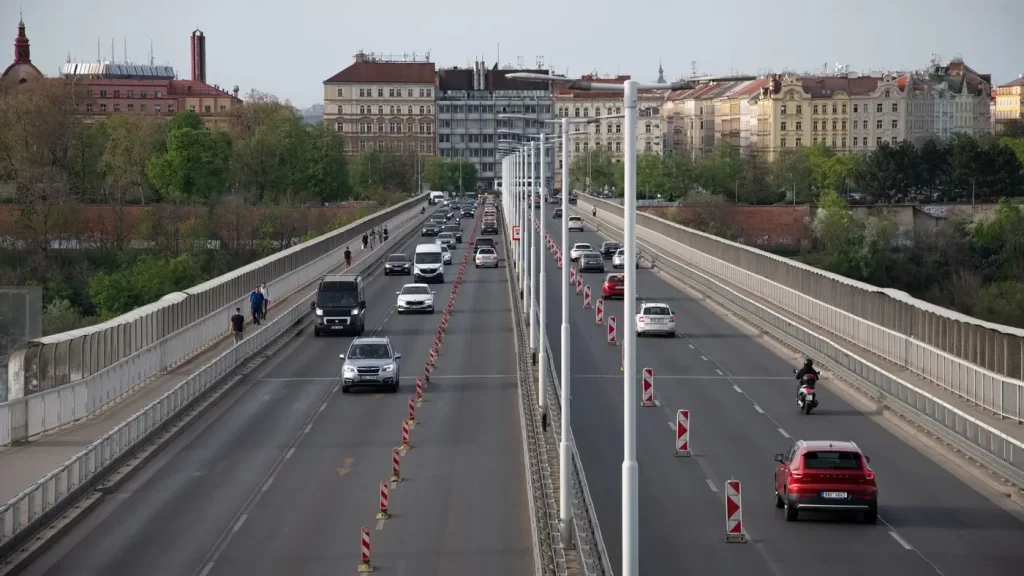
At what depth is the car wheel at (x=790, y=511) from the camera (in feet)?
77.3

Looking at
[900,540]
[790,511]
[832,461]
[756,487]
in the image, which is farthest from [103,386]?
[900,540]

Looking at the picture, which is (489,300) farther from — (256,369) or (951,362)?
(951,362)

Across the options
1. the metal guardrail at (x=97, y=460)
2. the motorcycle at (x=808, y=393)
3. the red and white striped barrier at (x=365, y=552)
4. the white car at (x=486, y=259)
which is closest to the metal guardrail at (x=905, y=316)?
the motorcycle at (x=808, y=393)

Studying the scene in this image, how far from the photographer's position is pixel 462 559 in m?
21.1

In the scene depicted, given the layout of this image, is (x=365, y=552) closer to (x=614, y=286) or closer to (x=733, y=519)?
(x=733, y=519)

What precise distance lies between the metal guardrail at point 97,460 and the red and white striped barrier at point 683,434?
1039 centimetres

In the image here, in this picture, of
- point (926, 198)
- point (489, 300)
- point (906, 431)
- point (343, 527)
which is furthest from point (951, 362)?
point (926, 198)

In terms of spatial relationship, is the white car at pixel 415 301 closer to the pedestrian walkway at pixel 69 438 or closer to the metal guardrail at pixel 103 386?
the metal guardrail at pixel 103 386

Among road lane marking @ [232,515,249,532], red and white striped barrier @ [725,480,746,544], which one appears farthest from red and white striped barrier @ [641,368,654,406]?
road lane marking @ [232,515,249,532]

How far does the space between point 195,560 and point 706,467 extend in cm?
1073

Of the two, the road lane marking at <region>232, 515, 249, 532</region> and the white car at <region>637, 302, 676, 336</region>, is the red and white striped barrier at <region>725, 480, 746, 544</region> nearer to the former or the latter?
the road lane marking at <region>232, 515, 249, 532</region>

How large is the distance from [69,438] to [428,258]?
4593cm

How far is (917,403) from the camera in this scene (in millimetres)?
33875

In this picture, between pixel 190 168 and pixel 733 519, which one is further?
pixel 190 168
